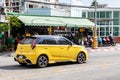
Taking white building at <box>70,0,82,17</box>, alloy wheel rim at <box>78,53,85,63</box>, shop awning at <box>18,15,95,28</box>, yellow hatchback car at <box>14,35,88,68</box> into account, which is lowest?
alloy wheel rim at <box>78,53,85,63</box>

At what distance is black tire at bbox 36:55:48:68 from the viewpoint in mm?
Result: 17308

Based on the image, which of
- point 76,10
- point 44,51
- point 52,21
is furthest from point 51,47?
point 76,10

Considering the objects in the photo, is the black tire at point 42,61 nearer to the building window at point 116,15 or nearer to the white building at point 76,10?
the building window at point 116,15

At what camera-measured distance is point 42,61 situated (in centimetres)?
1750

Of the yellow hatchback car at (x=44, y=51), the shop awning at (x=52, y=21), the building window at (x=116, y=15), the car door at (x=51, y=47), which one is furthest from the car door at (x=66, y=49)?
the building window at (x=116, y=15)

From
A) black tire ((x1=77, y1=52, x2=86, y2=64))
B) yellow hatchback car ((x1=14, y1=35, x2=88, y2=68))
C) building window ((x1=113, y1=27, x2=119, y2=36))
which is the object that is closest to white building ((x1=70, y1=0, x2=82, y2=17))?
building window ((x1=113, y1=27, x2=119, y2=36))

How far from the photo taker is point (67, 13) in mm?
60062

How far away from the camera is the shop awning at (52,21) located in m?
30.6

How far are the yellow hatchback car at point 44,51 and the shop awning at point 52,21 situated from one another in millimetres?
11438

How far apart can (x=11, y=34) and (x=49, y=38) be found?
45.7ft

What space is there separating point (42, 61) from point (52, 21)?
15.8 meters

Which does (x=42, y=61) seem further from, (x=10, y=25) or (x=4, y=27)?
(x=10, y=25)

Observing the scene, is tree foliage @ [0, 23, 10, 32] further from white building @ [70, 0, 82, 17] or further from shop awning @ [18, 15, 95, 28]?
white building @ [70, 0, 82, 17]

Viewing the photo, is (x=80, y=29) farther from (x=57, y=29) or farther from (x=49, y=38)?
(x=49, y=38)
